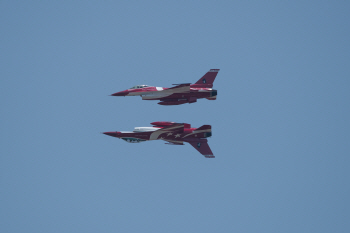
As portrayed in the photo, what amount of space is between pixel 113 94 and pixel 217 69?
49.9 feet

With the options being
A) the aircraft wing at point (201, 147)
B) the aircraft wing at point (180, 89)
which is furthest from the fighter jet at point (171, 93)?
A: the aircraft wing at point (201, 147)

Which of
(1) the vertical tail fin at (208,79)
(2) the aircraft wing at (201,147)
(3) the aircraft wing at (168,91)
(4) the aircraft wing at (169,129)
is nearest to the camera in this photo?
(4) the aircraft wing at (169,129)

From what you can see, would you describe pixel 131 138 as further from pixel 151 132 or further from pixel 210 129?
pixel 210 129

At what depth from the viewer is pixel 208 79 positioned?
261 ft

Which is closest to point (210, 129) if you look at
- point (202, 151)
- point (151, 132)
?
point (202, 151)

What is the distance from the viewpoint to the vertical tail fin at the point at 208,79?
79.2 m

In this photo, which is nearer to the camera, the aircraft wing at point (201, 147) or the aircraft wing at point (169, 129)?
the aircraft wing at point (169, 129)

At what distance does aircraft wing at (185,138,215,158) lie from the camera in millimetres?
77562

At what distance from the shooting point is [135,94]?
7731 cm

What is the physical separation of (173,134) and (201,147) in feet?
14.4

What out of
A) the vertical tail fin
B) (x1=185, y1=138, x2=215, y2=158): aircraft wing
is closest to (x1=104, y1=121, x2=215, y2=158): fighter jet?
(x1=185, y1=138, x2=215, y2=158): aircraft wing

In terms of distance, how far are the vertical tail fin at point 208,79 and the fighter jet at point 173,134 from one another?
599 cm

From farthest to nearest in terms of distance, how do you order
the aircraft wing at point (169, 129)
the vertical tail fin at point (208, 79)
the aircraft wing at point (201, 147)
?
1. the vertical tail fin at point (208, 79)
2. the aircraft wing at point (201, 147)
3. the aircraft wing at point (169, 129)

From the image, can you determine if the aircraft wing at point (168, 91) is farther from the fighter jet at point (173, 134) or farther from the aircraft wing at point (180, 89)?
the fighter jet at point (173, 134)
